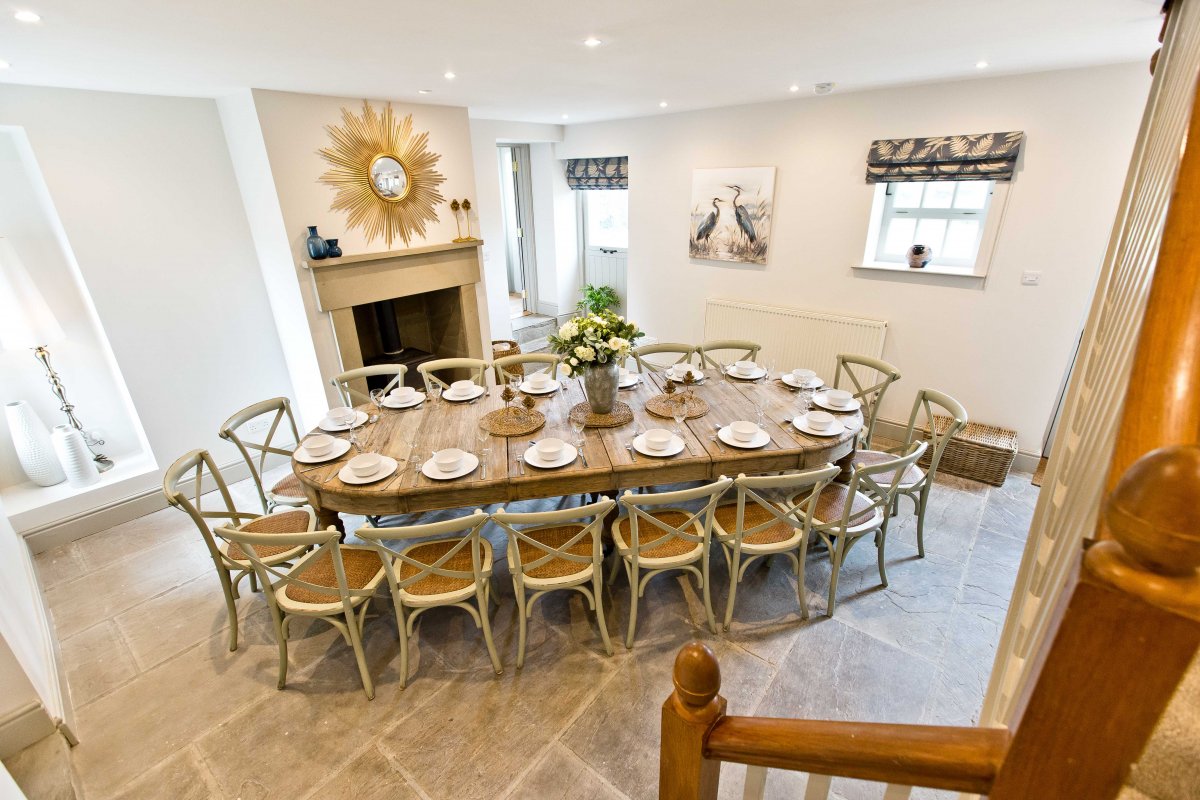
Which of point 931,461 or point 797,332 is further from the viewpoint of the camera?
point 797,332

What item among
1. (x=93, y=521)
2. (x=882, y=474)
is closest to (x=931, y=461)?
(x=882, y=474)

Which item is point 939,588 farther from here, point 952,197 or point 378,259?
point 378,259

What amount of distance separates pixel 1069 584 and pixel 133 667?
3271mm

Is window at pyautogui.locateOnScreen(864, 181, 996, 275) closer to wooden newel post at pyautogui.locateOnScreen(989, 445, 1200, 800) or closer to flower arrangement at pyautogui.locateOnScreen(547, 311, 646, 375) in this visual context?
flower arrangement at pyautogui.locateOnScreen(547, 311, 646, 375)

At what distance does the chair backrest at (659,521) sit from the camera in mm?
1951

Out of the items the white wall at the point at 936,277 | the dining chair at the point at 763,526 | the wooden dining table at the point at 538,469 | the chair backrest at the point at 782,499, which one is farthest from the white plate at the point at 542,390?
the white wall at the point at 936,277

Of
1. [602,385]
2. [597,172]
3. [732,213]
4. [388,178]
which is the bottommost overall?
[602,385]

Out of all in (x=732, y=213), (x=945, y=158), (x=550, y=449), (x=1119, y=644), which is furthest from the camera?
(x=732, y=213)

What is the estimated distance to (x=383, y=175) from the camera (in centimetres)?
366

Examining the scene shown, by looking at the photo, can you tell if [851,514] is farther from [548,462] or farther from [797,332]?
[797,332]

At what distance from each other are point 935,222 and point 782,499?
2.68m

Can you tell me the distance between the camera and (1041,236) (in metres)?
3.30

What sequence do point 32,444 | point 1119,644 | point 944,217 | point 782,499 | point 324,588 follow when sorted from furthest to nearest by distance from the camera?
point 944,217 → point 32,444 → point 782,499 → point 324,588 → point 1119,644

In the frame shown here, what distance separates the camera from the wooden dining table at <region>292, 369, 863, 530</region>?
7.24 ft
